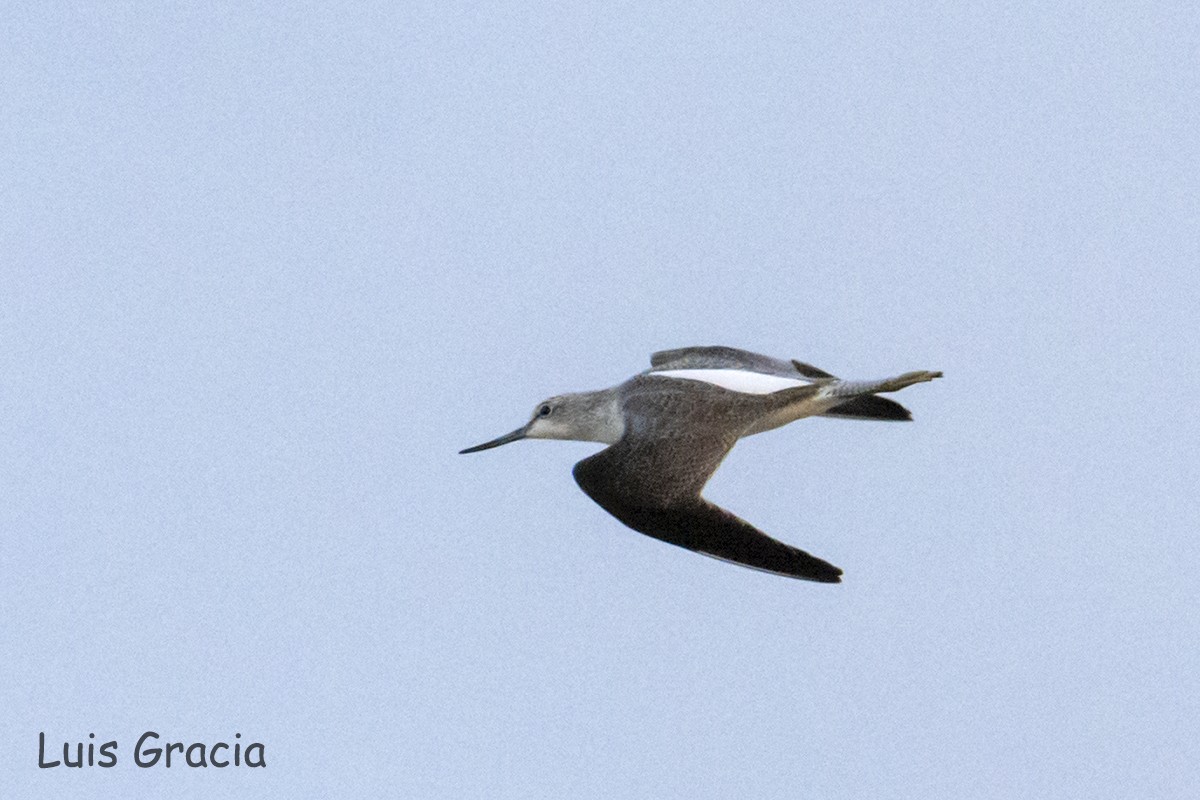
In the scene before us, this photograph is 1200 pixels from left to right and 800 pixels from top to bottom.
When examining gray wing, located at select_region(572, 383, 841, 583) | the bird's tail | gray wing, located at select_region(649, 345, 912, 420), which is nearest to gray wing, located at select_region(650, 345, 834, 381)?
gray wing, located at select_region(649, 345, 912, 420)

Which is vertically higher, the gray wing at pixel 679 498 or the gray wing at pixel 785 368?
the gray wing at pixel 785 368

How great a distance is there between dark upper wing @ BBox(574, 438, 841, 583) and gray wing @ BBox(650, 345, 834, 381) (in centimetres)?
175

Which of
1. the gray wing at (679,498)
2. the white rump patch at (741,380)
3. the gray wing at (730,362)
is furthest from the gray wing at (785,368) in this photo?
the gray wing at (679,498)

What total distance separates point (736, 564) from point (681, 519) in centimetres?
61

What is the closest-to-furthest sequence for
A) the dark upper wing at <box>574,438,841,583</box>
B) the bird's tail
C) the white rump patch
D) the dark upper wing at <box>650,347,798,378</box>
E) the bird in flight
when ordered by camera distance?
the dark upper wing at <box>574,438,841,583</box>, the bird in flight, the bird's tail, the white rump patch, the dark upper wing at <box>650,347,798,378</box>

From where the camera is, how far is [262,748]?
599 inches

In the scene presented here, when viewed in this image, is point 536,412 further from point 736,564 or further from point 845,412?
point 736,564

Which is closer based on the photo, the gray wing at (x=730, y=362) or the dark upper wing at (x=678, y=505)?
the dark upper wing at (x=678, y=505)

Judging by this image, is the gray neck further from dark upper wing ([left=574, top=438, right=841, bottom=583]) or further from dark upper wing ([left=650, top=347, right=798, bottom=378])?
dark upper wing ([left=574, top=438, right=841, bottom=583])

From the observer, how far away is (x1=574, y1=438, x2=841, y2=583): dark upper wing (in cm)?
1259

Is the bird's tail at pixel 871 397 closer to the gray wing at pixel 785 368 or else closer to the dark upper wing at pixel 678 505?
the gray wing at pixel 785 368

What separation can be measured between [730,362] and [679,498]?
2.54 m

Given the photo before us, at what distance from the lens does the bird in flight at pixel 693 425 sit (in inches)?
507

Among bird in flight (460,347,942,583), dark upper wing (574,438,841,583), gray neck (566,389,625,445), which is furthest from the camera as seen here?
gray neck (566,389,625,445)
